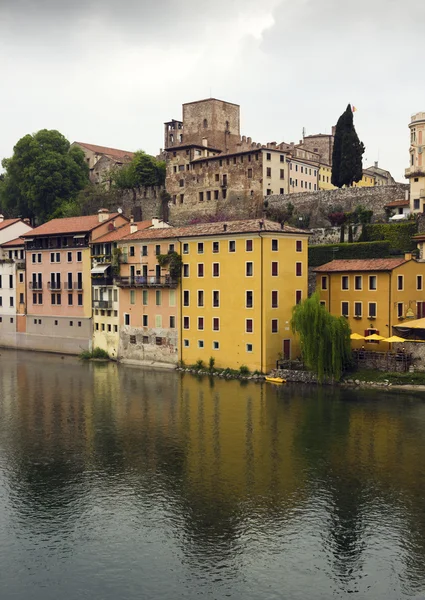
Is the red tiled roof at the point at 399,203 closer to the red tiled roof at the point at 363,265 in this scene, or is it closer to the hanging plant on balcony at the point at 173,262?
the red tiled roof at the point at 363,265

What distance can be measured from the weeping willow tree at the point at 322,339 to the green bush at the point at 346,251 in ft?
37.8

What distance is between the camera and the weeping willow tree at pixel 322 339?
1826 inches

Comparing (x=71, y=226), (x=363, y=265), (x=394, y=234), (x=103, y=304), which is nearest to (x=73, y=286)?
(x=103, y=304)

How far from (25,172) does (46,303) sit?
29099mm

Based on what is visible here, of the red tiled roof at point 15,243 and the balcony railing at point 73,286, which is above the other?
the red tiled roof at point 15,243

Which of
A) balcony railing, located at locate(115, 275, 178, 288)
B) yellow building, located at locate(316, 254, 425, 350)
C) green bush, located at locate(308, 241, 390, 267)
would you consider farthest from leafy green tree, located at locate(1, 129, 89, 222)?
yellow building, located at locate(316, 254, 425, 350)

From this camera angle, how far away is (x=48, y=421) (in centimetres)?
3953

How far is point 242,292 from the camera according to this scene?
2021 inches

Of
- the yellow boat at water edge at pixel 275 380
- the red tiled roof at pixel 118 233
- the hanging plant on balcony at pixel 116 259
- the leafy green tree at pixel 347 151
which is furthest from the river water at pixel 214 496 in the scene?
the leafy green tree at pixel 347 151

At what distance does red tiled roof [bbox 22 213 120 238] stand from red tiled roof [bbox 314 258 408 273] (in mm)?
23574

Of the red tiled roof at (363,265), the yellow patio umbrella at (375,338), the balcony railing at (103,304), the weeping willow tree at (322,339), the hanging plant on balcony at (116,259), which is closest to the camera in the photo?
the weeping willow tree at (322,339)

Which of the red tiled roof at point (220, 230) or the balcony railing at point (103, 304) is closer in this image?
the red tiled roof at point (220, 230)

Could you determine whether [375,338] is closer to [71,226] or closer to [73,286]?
[73,286]

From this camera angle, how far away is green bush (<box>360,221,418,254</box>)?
57.0 metres
